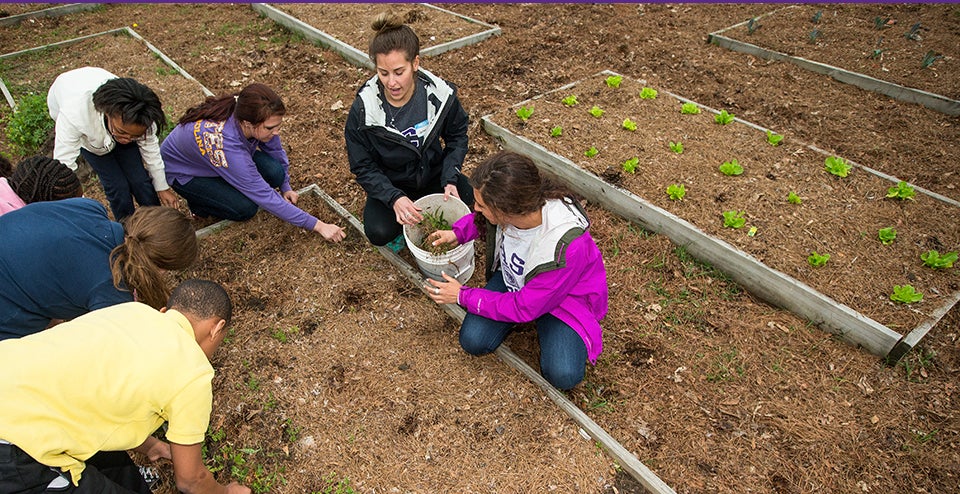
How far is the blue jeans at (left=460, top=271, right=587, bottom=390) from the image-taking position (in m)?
2.59

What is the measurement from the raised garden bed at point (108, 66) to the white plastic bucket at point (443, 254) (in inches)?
126

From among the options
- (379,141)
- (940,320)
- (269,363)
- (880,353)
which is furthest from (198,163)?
(940,320)

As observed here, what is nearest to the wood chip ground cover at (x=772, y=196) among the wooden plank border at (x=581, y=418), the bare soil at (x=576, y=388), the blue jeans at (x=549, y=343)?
the bare soil at (x=576, y=388)

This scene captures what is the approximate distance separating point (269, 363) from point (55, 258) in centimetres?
113

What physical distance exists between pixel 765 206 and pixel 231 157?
137 inches

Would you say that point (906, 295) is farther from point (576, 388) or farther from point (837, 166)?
point (576, 388)

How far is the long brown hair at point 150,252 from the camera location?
2084mm

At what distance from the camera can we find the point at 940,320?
305 cm

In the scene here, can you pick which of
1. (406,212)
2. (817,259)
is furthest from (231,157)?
(817,259)

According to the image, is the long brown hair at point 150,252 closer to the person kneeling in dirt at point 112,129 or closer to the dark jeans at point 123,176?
the person kneeling in dirt at point 112,129

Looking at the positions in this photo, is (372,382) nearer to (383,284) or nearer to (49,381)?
(383,284)

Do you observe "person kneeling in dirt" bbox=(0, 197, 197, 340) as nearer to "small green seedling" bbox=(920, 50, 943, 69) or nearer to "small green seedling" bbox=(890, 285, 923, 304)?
"small green seedling" bbox=(890, 285, 923, 304)

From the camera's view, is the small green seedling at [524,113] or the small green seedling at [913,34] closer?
the small green seedling at [524,113]

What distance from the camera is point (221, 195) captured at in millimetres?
3564
